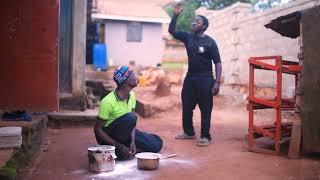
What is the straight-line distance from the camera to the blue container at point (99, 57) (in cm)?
1905

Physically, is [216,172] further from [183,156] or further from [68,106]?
[68,106]

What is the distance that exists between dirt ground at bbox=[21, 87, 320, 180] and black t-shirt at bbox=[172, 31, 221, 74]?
3.86ft

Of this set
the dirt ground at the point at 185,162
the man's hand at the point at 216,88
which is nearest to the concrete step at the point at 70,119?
the dirt ground at the point at 185,162

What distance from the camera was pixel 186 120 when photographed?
6.80m

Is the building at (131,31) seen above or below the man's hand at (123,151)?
above

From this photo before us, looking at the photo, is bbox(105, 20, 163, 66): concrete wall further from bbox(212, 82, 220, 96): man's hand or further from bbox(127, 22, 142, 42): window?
bbox(212, 82, 220, 96): man's hand

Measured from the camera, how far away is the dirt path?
459 centimetres

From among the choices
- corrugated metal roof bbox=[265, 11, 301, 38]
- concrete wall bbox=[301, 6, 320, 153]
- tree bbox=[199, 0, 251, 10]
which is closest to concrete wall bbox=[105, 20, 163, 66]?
tree bbox=[199, 0, 251, 10]

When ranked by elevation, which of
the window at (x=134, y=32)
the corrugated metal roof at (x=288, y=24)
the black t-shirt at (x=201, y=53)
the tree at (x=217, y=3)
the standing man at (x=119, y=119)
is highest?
the tree at (x=217, y=3)

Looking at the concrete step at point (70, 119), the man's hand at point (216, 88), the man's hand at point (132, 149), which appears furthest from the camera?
the concrete step at point (70, 119)

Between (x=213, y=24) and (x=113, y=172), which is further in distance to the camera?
(x=213, y=24)

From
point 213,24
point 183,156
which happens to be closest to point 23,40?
point 183,156

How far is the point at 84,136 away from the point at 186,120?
1.76 meters

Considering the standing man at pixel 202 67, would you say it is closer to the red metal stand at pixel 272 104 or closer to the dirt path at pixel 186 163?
the dirt path at pixel 186 163
